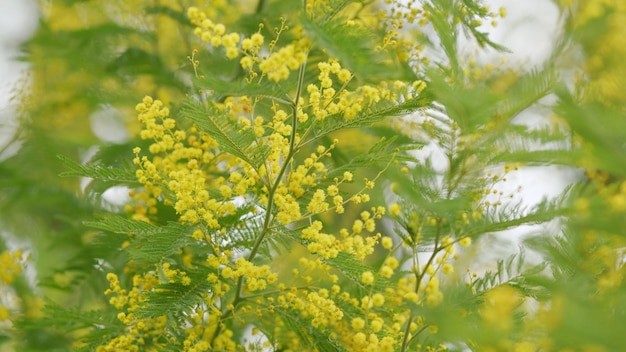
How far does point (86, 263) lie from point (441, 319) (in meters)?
1.32

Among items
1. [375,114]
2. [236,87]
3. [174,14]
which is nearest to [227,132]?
[236,87]

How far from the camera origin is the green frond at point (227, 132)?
1.28 m

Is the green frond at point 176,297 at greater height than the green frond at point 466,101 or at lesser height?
lesser

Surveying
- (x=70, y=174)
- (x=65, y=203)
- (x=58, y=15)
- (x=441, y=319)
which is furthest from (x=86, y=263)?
(x=58, y=15)

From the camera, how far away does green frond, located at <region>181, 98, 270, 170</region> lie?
4.21ft

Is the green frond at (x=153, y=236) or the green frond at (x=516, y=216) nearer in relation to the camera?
the green frond at (x=516, y=216)

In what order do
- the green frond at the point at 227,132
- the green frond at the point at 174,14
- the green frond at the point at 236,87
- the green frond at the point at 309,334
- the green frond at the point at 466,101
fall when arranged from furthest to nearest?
1. the green frond at the point at 174,14
2. the green frond at the point at 309,334
3. the green frond at the point at 227,132
4. the green frond at the point at 236,87
5. the green frond at the point at 466,101

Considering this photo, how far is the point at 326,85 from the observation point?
4.40 feet

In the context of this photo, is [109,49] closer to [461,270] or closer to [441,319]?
[461,270]

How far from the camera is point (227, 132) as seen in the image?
1.32 m

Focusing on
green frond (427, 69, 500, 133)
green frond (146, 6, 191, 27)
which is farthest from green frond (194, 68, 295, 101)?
green frond (146, 6, 191, 27)

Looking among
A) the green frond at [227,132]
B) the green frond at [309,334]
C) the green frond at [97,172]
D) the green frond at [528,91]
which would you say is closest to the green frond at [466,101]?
the green frond at [528,91]

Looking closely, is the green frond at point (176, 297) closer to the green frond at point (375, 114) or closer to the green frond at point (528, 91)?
the green frond at point (375, 114)

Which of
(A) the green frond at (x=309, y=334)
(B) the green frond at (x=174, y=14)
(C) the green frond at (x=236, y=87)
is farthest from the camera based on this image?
(B) the green frond at (x=174, y=14)
